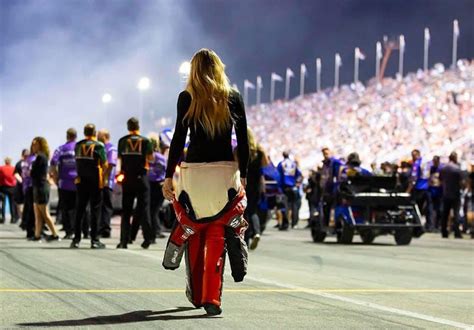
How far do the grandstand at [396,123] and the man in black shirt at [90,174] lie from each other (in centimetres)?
11132

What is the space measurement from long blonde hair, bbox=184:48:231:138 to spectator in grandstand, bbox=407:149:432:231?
725 inches

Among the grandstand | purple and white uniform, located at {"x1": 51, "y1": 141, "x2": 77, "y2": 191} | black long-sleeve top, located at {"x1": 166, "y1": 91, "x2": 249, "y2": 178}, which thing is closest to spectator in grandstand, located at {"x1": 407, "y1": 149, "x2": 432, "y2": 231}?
purple and white uniform, located at {"x1": 51, "y1": 141, "x2": 77, "y2": 191}

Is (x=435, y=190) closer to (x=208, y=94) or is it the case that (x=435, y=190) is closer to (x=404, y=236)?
(x=404, y=236)

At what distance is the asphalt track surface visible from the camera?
7082 millimetres

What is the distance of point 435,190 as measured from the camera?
87.9 feet

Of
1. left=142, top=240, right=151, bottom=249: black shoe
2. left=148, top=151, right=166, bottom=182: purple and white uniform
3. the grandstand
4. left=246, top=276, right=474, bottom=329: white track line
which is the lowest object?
left=246, top=276, right=474, bottom=329: white track line

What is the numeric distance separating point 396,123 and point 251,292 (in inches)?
6324

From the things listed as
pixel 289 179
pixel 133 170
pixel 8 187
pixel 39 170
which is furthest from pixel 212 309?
pixel 8 187

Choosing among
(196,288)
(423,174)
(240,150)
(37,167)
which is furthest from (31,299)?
(423,174)

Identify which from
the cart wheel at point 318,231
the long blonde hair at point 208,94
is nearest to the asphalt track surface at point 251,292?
the long blonde hair at point 208,94

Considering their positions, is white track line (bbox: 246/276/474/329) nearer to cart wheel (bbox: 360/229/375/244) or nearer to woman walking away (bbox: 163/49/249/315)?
woman walking away (bbox: 163/49/249/315)

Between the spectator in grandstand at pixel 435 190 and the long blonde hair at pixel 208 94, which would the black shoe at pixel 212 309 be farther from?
the spectator in grandstand at pixel 435 190

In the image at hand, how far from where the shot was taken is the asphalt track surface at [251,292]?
23.2 ft

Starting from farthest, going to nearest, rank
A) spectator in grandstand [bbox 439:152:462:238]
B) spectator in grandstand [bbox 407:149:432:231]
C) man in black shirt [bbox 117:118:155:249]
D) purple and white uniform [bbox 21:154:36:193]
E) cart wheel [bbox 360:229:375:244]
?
spectator in grandstand [bbox 407:149:432:231] → spectator in grandstand [bbox 439:152:462:238] → purple and white uniform [bbox 21:154:36:193] → cart wheel [bbox 360:229:375:244] → man in black shirt [bbox 117:118:155:249]
